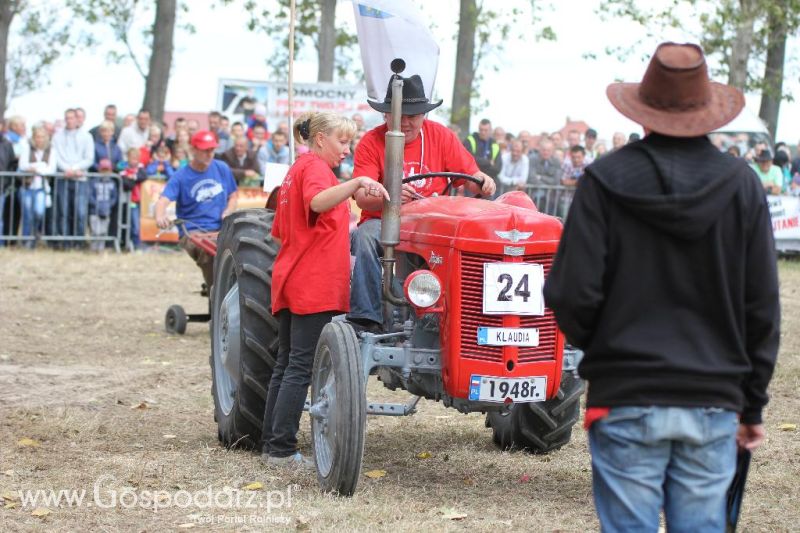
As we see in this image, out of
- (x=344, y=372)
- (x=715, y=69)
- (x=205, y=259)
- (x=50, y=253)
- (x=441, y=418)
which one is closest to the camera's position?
(x=344, y=372)

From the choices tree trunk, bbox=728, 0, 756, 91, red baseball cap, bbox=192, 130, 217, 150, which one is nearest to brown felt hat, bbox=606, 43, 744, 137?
red baseball cap, bbox=192, 130, 217, 150

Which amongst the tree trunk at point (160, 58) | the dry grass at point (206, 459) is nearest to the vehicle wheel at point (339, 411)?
the dry grass at point (206, 459)

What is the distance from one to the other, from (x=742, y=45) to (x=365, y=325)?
63.9 ft

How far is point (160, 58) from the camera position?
25.5 meters

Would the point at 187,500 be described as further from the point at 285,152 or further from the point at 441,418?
the point at 285,152

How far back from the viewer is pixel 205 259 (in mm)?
11000

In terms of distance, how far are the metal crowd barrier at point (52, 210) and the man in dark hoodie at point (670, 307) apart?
15.7m

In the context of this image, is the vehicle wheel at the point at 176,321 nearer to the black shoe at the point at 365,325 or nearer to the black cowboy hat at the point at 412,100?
the black cowboy hat at the point at 412,100

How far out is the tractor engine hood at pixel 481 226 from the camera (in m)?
5.89

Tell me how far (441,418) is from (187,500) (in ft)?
8.68

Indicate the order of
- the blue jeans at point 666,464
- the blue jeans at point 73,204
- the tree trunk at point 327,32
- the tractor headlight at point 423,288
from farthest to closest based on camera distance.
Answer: the tree trunk at point 327,32, the blue jeans at point 73,204, the tractor headlight at point 423,288, the blue jeans at point 666,464

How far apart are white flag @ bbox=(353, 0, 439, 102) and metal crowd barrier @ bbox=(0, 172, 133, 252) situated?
11.6m

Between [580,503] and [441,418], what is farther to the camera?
[441,418]

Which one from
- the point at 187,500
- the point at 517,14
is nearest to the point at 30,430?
the point at 187,500
